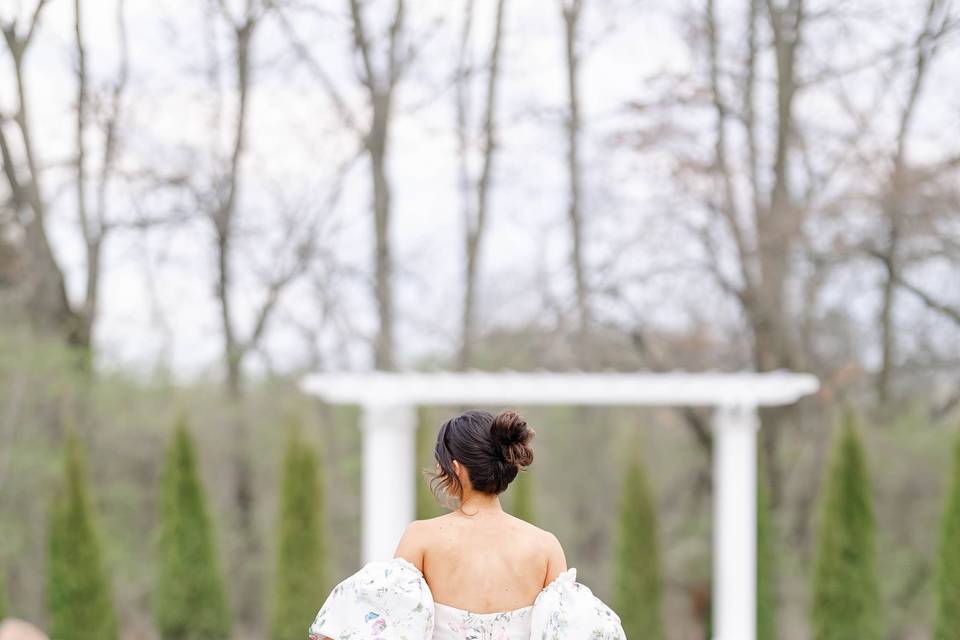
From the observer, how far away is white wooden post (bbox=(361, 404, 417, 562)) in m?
8.38

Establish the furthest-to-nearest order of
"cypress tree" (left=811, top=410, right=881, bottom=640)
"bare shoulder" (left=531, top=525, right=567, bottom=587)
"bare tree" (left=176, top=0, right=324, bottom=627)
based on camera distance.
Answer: "bare tree" (left=176, top=0, right=324, bottom=627) < "cypress tree" (left=811, top=410, right=881, bottom=640) < "bare shoulder" (left=531, top=525, right=567, bottom=587)

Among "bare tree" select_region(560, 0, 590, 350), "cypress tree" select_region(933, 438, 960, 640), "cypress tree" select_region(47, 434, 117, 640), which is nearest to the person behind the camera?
"cypress tree" select_region(933, 438, 960, 640)

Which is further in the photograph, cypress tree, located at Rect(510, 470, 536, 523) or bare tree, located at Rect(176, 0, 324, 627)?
bare tree, located at Rect(176, 0, 324, 627)

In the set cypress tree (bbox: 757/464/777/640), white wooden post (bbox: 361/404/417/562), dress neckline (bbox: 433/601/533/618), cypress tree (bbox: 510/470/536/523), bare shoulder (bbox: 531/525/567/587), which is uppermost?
bare shoulder (bbox: 531/525/567/587)

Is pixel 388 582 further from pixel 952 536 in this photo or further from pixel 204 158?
pixel 204 158

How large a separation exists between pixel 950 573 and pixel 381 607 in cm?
708

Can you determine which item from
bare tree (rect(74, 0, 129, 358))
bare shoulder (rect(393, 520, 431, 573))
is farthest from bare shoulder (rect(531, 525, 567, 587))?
bare tree (rect(74, 0, 129, 358))

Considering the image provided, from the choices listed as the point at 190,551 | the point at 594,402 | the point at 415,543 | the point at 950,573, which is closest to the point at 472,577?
the point at 415,543

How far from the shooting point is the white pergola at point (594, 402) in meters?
8.14

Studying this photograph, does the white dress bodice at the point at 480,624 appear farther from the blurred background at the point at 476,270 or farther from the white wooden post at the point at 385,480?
the blurred background at the point at 476,270

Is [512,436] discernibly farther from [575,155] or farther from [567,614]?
[575,155]

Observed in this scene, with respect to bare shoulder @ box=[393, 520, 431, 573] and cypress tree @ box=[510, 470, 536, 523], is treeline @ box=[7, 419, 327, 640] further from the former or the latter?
bare shoulder @ box=[393, 520, 431, 573]

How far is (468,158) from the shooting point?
12.9 meters

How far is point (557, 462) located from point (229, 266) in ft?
12.4
